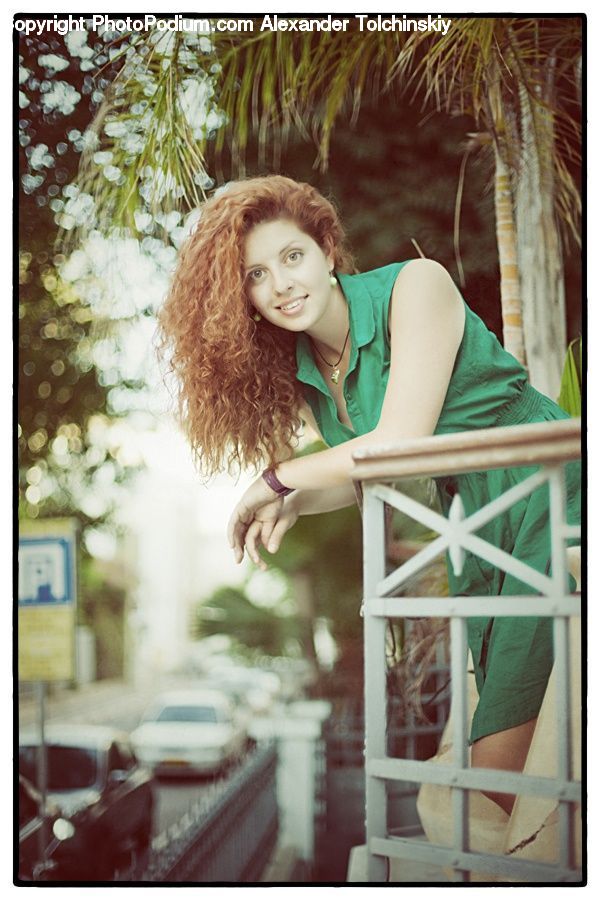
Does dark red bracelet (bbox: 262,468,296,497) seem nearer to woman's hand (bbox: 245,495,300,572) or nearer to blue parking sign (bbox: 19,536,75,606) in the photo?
woman's hand (bbox: 245,495,300,572)

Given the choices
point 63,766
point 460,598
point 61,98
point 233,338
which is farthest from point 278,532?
point 61,98

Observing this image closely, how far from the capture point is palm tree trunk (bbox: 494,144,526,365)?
2.65 meters

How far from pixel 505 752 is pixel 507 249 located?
4.61ft

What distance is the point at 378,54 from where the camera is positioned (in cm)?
263

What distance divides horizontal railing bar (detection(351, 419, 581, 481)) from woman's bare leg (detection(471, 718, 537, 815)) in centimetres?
81

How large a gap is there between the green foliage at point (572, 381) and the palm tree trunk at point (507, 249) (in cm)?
14

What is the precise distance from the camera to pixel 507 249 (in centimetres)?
269

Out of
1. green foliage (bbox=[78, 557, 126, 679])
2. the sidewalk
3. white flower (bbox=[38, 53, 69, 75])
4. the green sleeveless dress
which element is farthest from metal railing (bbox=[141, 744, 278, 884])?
white flower (bbox=[38, 53, 69, 75])

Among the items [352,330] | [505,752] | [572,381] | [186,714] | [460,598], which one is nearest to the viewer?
[460,598]

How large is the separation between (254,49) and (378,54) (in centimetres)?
36

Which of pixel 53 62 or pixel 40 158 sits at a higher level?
pixel 53 62

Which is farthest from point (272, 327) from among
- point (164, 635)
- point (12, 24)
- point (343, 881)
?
point (343, 881)

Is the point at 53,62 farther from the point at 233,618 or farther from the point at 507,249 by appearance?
the point at 233,618

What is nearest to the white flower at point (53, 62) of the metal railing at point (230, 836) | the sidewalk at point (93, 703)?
→ the sidewalk at point (93, 703)
